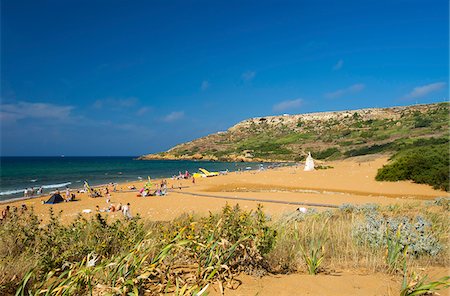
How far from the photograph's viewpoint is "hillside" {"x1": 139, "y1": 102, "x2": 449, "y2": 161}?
6619 cm

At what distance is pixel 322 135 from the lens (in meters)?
97.8

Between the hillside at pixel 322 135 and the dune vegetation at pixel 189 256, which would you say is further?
the hillside at pixel 322 135

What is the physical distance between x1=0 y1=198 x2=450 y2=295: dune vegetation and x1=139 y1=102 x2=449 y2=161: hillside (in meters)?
48.5

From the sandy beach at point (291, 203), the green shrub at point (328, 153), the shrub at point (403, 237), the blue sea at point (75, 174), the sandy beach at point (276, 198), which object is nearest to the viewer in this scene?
the sandy beach at point (291, 203)

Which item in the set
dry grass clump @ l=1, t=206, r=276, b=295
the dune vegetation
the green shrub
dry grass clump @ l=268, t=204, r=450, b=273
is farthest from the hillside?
dry grass clump @ l=1, t=206, r=276, b=295

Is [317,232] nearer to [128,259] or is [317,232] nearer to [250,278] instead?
[250,278]

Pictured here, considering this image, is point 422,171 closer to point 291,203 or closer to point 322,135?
point 291,203

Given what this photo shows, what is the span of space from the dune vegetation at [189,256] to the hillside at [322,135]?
159 feet

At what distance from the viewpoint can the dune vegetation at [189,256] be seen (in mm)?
2918

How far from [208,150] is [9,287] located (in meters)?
113

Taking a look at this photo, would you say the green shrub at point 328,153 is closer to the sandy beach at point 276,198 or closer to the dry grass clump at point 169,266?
the sandy beach at point 276,198

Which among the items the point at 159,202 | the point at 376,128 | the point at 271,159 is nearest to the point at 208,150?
the point at 271,159

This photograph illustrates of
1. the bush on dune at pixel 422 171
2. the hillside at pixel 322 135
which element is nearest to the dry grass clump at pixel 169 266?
the bush on dune at pixel 422 171

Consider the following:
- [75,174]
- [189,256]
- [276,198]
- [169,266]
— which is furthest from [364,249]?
[75,174]
